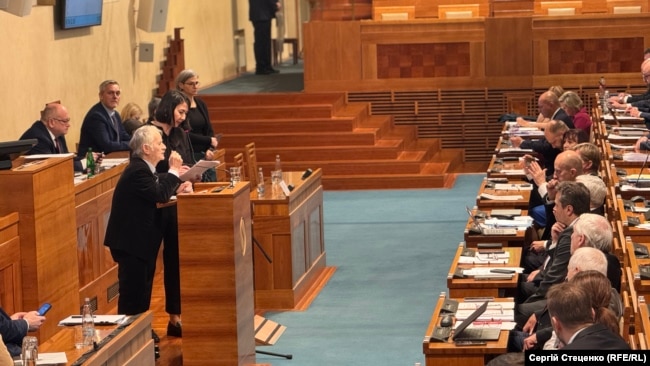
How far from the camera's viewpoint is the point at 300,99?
1591 centimetres

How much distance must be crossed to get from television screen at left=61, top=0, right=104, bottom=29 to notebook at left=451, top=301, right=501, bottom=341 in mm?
7525

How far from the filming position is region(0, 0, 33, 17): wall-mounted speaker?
10305 mm

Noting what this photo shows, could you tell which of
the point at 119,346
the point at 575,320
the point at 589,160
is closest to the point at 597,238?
the point at 575,320

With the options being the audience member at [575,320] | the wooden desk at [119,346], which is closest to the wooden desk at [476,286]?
the wooden desk at [119,346]

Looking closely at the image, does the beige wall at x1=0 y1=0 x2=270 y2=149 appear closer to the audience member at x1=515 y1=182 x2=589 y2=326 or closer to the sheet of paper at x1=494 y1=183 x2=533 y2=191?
the sheet of paper at x1=494 y1=183 x2=533 y2=191

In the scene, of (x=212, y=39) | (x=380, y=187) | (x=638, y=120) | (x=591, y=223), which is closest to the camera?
(x=591, y=223)

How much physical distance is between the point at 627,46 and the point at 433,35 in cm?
245

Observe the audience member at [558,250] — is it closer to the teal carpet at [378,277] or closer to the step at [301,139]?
the teal carpet at [378,277]

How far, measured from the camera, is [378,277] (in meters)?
10.5

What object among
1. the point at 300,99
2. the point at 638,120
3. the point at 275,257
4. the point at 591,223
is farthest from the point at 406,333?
the point at 300,99

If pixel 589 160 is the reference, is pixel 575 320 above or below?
below

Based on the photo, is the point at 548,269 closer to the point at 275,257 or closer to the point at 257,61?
the point at 275,257

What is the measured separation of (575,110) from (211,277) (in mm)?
5978

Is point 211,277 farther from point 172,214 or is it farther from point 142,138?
point 142,138
